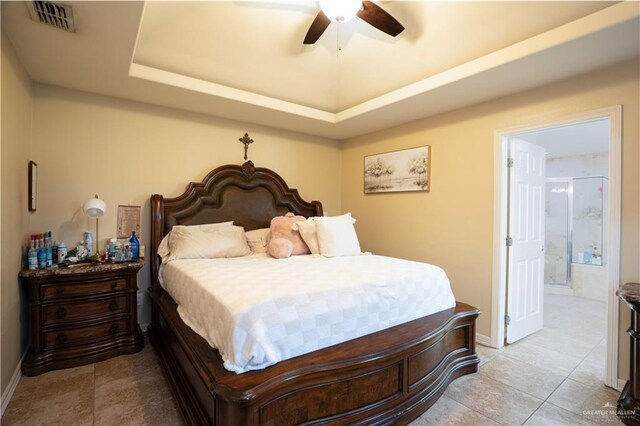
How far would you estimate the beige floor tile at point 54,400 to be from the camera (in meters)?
1.83

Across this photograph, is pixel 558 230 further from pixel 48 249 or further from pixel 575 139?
pixel 48 249

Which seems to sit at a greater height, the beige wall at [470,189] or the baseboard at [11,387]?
the beige wall at [470,189]

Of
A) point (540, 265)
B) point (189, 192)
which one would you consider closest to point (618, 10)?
point (540, 265)

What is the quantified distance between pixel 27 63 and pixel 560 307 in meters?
6.58

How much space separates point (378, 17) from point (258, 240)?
2.44m

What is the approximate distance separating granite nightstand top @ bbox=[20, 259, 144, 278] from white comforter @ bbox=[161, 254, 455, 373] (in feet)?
1.24

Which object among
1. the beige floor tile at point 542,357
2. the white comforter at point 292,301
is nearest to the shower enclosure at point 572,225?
the beige floor tile at point 542,357

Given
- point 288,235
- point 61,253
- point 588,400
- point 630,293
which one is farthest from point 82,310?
point 630,293

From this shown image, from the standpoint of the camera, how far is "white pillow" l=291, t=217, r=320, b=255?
313cm

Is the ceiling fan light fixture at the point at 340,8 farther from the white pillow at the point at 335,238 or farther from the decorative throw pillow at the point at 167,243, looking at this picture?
the decorative throw pillow at the point at 167,243

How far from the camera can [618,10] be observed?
183 centimetres

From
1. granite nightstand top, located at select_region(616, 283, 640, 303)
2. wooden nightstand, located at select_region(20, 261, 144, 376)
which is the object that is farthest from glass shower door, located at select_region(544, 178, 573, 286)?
wooden nightstand, located at select_region(20, 261, 144, 376)

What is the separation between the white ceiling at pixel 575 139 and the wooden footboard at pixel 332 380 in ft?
10.3

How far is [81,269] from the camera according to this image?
8.07ft
